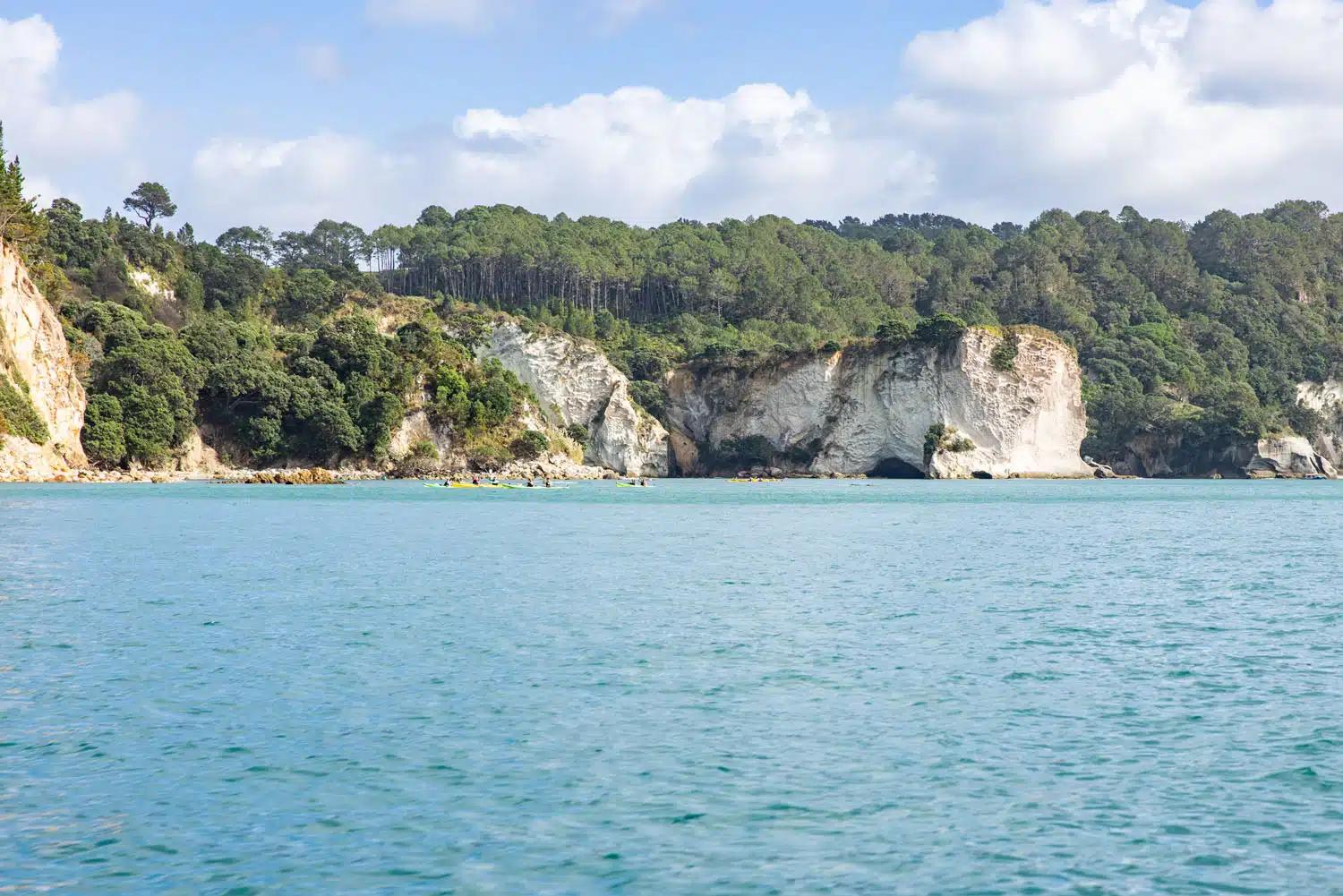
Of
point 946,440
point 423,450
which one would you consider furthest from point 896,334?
point 423,450

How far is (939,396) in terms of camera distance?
368ft

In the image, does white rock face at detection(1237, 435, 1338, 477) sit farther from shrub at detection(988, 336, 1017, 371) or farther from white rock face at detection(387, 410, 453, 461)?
white rock face at detection(387, 410, 453, 461)

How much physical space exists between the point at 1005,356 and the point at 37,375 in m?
80.0

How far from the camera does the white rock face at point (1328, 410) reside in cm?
13512

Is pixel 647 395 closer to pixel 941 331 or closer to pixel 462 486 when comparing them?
pixel 941 331

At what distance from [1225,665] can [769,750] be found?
342 inches

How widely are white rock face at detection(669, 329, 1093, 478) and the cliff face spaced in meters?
67.2

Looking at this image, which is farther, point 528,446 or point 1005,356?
point 1005,356

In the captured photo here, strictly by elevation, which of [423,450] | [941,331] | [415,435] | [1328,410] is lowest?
[423,450]

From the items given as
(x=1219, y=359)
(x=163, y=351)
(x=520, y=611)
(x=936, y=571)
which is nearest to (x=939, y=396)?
(x=1219, y=359)

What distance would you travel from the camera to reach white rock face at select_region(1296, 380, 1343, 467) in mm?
135125

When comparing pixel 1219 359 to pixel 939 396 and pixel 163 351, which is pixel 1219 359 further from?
pixel 163 351

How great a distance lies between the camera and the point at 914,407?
4493 inches

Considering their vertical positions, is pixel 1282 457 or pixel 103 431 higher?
pixel 103 431
